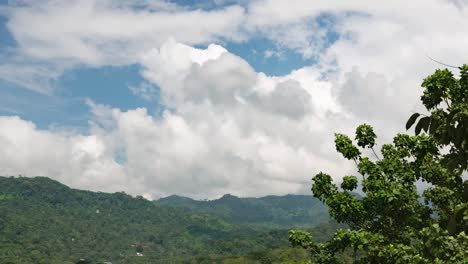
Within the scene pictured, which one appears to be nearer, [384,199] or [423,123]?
[423,123]

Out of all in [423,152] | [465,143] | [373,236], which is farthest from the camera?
[423,152]

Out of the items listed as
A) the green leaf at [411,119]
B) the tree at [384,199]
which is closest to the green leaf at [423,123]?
the green leaf at [411,119]

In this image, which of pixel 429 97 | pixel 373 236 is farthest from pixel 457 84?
pixel 373 236

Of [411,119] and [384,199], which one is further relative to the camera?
[384,199]

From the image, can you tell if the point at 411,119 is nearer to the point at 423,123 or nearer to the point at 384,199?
the point at 423,123

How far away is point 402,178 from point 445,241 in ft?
39.8

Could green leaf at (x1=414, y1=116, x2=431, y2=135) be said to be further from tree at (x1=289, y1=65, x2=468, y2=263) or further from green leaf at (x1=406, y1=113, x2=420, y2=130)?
tree at (x1=289, y1=65, x2=468, y2=263)

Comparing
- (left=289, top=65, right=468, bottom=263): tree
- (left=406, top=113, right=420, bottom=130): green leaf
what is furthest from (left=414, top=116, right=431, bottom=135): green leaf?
(left=289, top=65, right=468, bottom=263): tree

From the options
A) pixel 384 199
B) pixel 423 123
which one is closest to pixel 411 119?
pixel 423 123

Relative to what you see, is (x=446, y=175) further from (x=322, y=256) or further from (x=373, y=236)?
(x=322, y=256)

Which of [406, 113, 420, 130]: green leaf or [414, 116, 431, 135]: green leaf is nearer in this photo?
[414, 116, 431, 135]: green leaf

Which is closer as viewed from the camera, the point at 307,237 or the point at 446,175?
the point at 446,175

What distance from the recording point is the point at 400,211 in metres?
21.6

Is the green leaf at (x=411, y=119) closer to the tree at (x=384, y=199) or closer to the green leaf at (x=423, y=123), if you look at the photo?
the green leaf at (x=423, y=123)
